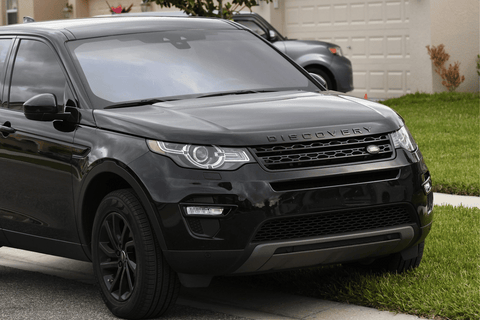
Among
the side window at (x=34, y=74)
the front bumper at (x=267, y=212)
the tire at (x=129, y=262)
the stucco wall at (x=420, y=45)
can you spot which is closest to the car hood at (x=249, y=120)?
the front bumper at (x=267, y=212)

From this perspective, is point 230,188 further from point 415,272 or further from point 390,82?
point 390,82

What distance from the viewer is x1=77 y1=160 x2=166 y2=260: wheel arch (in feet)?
15.2

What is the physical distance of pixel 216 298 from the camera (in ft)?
18.1

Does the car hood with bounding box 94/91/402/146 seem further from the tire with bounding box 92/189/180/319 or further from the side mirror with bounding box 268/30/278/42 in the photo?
the side mirror with bounding box 268/30/278/42

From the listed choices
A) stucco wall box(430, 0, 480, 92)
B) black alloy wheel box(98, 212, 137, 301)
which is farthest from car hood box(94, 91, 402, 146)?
stucco wall box(430, 0, 480, 92)

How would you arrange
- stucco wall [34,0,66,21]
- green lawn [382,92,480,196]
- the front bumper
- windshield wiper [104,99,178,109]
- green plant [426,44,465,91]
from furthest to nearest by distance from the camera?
stucco wall [34,0,66,21] → green plant [426,44,465,91] → green lawn [382,92,480,196] → windshield wiper [104,99,178,109] → the front bumper

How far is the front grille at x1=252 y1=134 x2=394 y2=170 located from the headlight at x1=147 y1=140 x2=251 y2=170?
104 mm

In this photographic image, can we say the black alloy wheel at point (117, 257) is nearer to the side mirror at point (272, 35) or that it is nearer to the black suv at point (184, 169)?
the black suv at point (184, 169)

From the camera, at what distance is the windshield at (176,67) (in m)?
5.48

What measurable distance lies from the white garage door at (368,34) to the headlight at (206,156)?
573 inches

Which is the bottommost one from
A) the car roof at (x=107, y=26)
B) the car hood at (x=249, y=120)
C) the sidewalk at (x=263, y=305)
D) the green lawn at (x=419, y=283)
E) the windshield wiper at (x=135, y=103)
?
the sidewalk at (x=263, y=305)

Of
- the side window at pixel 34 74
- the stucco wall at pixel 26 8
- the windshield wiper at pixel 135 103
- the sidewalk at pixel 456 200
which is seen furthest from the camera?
the stucco wall at pixel 26 8

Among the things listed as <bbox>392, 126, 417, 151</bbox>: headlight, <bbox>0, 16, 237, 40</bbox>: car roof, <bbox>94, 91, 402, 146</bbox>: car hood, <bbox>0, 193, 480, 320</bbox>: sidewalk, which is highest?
<bbox>0, 16, 237, 40</bbox>: car roof

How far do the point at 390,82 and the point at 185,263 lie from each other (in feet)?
49.3
